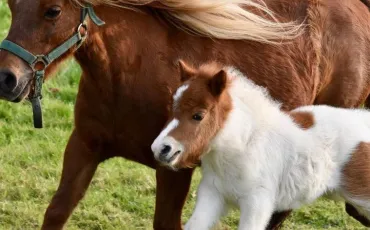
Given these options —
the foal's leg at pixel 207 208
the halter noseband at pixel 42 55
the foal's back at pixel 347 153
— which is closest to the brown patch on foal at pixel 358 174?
the foal's back at pixel 347 153

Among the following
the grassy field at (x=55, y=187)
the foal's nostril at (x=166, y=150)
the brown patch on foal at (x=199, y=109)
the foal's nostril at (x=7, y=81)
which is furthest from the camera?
the grassy field at (x=55, y=187)

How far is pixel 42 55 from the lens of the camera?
493 cm

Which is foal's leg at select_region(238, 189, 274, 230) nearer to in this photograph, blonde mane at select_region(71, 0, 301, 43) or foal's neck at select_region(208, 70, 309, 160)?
foal's neck at select_region(208, 70, 309, 160)

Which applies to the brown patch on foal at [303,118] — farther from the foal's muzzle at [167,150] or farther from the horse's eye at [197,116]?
the foal's muzzle at [167,150]

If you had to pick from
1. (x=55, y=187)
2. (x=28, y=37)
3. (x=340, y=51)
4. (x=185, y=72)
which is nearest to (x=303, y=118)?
(x=185, y=72)

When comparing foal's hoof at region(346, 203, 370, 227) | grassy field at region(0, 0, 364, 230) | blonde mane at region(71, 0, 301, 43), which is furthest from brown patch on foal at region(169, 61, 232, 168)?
grassy field at region(0, 0, 364, 230)

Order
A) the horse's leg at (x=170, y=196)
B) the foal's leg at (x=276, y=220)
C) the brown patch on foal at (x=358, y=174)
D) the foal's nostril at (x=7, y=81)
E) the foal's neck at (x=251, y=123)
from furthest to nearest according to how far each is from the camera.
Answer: the foal's leg at (x=276, y=220) → the horse's leg at (x=170, y=196) → the brown patch on foal at (x=358, y=174) → the foal's neck at (x=251, y=123) → the foal's nostril at (x=7, y=81)

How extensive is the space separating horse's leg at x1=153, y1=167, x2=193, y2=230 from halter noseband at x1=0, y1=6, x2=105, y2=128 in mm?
772

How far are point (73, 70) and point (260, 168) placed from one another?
429 centimetres

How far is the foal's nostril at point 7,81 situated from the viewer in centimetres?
481

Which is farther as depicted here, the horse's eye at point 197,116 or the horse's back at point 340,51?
the horse's back at point 340,51

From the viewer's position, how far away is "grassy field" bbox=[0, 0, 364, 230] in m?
6.43

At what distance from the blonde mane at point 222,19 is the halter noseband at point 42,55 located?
220 millimetres

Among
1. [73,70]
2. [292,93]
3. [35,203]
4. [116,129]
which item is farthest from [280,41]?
[73,70]
